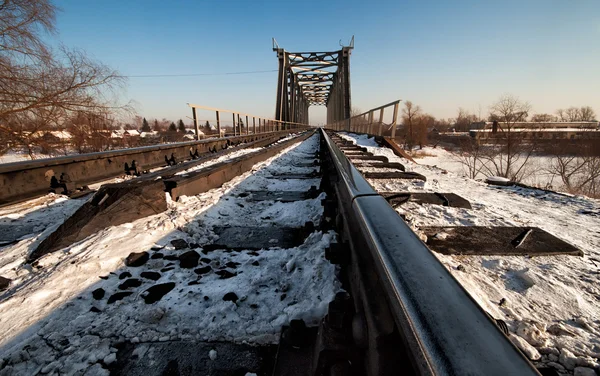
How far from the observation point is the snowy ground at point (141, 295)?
103 cm

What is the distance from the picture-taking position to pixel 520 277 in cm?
121

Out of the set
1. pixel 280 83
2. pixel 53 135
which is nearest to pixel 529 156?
pixel 280 83

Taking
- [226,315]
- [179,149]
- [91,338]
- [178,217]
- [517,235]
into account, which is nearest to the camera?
[91,338]

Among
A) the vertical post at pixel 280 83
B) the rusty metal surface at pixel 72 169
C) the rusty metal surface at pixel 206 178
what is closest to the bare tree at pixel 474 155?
the vertical post at pixel 280 83

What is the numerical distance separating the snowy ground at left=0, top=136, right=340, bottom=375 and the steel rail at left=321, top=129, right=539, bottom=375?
0.40 m

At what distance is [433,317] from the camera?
0.56 m

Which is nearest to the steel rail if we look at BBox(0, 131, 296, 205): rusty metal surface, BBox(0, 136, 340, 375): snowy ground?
BBox(0, 136, 340, 375): snowy ground

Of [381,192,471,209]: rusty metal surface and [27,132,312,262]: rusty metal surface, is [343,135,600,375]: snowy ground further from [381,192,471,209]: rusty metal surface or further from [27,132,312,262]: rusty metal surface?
[27,132,312,262]: rusty metal surface

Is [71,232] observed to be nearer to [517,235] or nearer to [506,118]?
[517,235]

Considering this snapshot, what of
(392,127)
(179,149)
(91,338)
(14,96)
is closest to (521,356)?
(91,338)

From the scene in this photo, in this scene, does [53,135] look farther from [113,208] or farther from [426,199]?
[426,199]

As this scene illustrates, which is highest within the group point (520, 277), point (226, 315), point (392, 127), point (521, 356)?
point (392, 127)

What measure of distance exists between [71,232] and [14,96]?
9355mm

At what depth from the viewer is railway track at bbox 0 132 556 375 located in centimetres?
59
